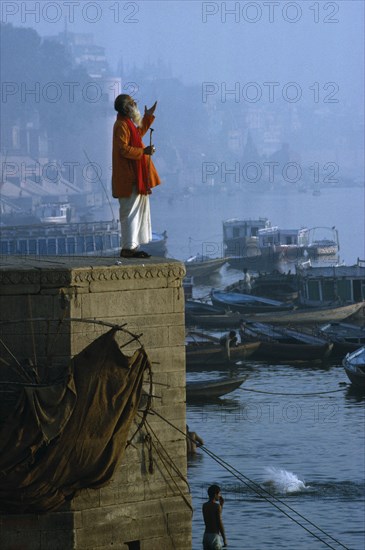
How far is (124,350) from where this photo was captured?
12172 mm

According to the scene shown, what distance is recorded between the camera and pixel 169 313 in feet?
40.6

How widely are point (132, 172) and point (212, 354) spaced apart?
3268 cm

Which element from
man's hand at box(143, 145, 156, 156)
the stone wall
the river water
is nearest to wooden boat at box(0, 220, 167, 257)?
the river water

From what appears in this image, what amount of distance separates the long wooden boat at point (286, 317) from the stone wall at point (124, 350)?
145 feet

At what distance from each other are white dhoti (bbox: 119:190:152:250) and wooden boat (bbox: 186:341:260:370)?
31566 mm

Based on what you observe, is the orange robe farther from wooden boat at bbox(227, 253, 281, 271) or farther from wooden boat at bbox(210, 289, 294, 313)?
wooden boat at bbox(227, 253, 281, 271)

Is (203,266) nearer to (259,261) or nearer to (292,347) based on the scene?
(259,261)

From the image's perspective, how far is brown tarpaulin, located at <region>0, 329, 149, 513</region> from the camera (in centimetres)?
1183

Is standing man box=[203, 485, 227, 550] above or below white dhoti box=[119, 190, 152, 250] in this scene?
below

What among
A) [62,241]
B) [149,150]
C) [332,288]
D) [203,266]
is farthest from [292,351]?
[62,241]

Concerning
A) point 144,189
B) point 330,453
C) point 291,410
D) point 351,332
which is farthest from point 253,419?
point 144,189

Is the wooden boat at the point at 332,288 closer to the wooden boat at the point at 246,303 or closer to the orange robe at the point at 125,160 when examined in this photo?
the wooden boat at the point at 246,303

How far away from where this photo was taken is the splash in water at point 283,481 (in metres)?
29.7

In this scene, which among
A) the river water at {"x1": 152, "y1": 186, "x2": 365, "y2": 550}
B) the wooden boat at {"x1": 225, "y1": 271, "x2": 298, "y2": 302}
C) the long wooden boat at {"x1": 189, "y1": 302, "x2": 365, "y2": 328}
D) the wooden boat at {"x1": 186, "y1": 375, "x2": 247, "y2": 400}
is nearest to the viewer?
the river water at {"x1": 152, "y1": 186, "x2": 365, "y2": 550}
